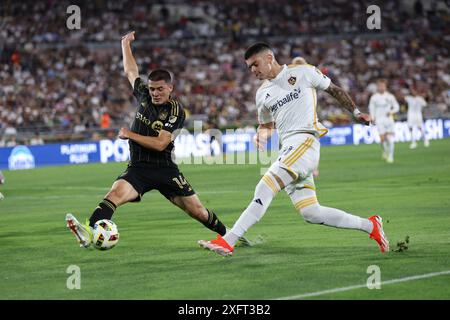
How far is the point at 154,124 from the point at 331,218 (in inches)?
99.4

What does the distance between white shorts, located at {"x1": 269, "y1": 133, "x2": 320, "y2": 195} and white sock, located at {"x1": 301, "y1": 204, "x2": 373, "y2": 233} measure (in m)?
0.29

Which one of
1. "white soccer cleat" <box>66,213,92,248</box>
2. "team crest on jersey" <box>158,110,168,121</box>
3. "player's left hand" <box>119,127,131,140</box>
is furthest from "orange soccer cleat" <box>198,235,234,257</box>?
"team crest on jersey" <box>158,110,168,121</box>

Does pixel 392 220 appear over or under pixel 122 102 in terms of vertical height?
under

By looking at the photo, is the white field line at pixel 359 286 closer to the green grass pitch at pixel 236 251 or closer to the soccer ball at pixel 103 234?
the green grass pitch at pixel 236 251

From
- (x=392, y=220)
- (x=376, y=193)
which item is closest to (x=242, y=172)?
(x=376, y=193)

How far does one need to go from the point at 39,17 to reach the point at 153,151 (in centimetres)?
4081

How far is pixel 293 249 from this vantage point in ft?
36.8

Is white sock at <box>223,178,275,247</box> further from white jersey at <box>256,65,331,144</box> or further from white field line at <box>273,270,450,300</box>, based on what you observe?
white field line at <box>273,270,450,300</box>

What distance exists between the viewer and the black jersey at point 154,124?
A: 1104 cm

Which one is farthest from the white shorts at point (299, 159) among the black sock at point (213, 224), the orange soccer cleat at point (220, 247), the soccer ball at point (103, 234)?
the soccer ball at point (103, 234)
